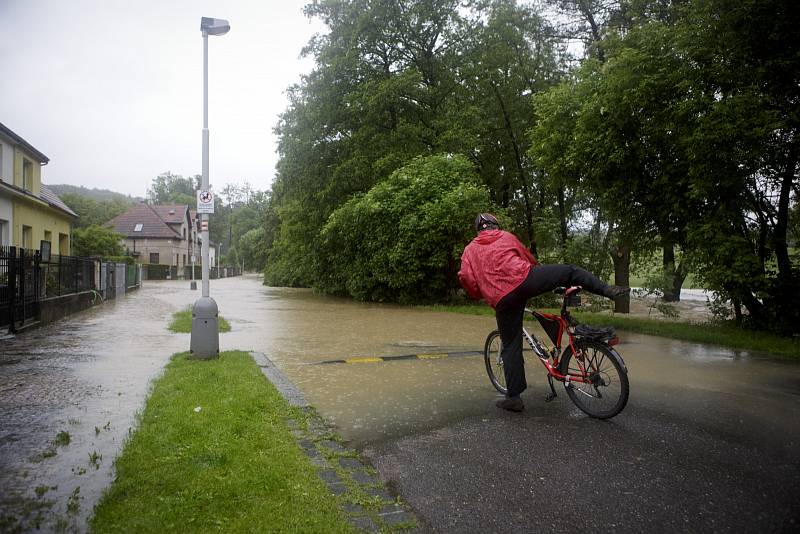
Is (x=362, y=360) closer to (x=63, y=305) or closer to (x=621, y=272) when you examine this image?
(x=63, y=305)

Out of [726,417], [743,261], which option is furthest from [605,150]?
[726,417]

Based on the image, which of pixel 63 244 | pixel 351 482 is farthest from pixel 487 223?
pixel 63 244

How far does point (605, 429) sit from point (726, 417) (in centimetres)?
137

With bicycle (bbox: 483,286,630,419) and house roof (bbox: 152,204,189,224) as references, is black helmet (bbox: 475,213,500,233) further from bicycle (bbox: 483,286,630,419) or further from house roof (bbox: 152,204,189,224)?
house roof (bbox: 152,204,189,224)

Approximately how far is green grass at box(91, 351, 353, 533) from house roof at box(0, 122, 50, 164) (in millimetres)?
19427

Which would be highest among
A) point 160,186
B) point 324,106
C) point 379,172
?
point 160,186

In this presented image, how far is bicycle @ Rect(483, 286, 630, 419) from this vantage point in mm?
4859

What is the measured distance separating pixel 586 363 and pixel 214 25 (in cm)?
Result: 749

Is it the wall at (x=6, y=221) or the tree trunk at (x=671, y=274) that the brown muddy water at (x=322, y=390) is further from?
the wall at (x=6, y=221)

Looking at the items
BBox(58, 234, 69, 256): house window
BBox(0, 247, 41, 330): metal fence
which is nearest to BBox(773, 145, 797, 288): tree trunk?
BBox(0, 247, 41, 330): metal fence

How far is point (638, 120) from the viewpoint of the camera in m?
11.6

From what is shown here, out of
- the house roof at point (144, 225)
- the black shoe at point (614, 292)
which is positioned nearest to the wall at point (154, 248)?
the house roof at point (144, 225)

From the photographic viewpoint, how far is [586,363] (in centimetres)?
512

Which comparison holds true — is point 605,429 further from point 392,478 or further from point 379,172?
point 379,172
